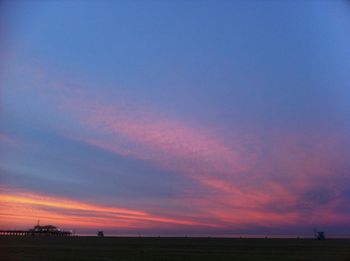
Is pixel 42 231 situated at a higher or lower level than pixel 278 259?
higher

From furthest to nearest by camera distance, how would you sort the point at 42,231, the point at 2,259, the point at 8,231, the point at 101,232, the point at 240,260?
the point at 42,231 < the point at 8,231 < the point at 101,232 < the point at 240,260 < the point at 2,259

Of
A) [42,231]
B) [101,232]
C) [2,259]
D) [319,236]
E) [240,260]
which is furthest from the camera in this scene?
[42,231]

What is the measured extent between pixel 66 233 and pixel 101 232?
3289 centimetres

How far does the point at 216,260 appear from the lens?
2381cm

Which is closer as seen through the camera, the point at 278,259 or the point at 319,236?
the point at 278,259

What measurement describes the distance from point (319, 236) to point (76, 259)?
2545 inches

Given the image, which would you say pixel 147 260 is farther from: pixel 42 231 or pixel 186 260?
pixel 42 231

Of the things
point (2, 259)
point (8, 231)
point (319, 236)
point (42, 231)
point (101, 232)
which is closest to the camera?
point (2, 259)

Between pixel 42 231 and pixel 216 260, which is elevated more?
pixel 42 231

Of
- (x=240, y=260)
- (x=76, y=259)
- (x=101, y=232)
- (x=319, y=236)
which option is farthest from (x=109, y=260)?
(x=101, y=232)

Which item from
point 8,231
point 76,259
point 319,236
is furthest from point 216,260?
point 8,231

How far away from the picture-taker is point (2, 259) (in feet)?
74.5

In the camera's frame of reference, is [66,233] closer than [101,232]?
No

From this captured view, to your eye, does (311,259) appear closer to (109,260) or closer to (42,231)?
(109,260)
